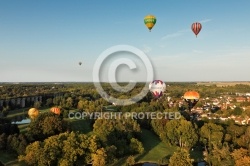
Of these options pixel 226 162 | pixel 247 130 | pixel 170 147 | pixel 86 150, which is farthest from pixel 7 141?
pixel 247 130

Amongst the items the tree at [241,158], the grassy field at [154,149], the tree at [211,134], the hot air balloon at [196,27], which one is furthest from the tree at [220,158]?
the hot air balloon at [196,27]

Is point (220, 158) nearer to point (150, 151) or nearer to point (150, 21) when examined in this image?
point (150, 151)

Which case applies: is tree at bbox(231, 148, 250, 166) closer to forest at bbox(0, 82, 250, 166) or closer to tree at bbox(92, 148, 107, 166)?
forest at bbox(0, 82, 250, 166)

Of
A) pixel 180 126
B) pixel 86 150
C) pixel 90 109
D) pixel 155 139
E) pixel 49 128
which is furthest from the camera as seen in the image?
pixel 90 109

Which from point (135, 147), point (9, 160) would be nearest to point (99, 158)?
point (135, 147)

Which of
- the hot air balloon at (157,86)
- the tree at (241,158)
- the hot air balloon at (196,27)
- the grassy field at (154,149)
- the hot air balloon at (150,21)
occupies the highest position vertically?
the hot air balloon at (150,21)

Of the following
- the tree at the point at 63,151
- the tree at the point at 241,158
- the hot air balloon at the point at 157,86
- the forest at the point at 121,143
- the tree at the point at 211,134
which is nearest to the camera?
the tree at the point at 241,158

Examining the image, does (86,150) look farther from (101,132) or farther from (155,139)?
(155,139)

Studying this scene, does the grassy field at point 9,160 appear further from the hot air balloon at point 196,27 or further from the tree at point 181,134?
the hot air balloon at point 196,27
